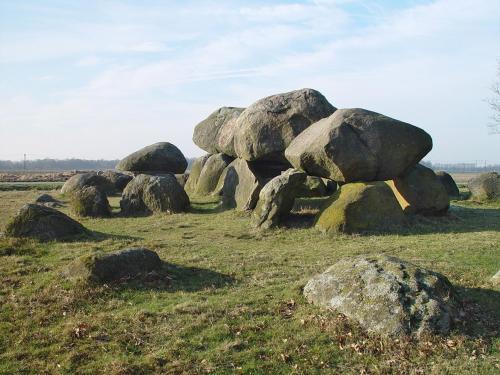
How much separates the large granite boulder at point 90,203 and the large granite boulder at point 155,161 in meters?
10.4

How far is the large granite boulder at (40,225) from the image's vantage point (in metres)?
15.6

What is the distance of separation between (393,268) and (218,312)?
3.18 m

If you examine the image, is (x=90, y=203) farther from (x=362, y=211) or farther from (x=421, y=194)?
(x=421, y=194)

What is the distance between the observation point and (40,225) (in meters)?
15.9

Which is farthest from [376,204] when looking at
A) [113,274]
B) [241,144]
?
[113,274]

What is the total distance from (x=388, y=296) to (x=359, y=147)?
10860 mm

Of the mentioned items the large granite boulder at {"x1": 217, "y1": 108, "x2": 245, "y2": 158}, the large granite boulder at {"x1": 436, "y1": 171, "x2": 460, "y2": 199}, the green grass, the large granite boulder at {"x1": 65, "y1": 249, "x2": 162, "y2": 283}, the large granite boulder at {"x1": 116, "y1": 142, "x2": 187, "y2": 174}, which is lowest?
the green grass

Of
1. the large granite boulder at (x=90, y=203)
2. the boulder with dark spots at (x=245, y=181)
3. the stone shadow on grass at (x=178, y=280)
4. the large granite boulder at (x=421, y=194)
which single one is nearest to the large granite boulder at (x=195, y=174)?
the boulder with dark spots at (x=245, y=181)

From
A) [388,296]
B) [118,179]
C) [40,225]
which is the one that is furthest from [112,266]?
[118,179]

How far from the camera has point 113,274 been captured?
1086cm

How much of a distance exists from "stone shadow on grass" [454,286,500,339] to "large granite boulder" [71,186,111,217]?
15.6 metres

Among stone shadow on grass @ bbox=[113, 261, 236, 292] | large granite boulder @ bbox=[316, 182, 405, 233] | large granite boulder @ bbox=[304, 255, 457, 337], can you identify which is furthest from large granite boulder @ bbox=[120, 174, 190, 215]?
large granite boulder @ bbox=[304, 255, 457, 337]

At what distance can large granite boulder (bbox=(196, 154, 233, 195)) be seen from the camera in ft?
92.4

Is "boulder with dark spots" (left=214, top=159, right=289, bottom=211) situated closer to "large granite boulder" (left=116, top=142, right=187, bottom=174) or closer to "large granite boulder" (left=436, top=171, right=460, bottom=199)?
"large granite boulder" (left=116, top=142, right=187, bottom=174)
